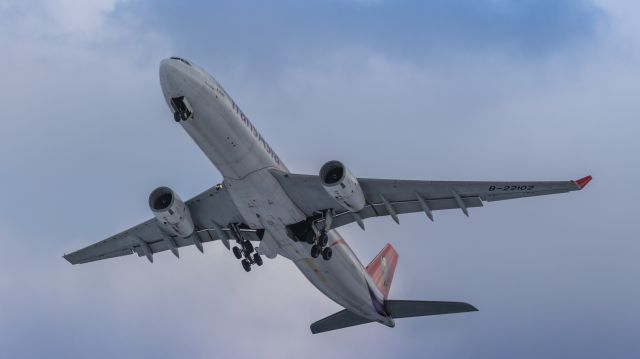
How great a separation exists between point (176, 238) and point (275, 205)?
28.2ft

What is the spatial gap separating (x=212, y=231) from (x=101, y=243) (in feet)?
18.8

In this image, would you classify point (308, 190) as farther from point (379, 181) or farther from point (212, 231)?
point (212, 231)

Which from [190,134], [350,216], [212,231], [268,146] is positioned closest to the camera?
[190,134]

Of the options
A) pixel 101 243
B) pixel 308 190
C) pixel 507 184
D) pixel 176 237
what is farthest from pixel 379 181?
pixel 101 243

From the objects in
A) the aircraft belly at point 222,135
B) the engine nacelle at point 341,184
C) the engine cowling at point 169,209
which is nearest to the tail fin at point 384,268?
the engine nacelle at point 341,184

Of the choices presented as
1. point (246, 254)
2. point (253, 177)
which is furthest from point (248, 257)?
point (253, 177)

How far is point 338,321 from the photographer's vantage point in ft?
143

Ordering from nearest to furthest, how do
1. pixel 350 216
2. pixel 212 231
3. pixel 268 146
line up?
pixel 268 146
pixel 350 216
pixel 212 231

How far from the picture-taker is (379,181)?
34.8m

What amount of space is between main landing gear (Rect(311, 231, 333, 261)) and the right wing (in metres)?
3.29

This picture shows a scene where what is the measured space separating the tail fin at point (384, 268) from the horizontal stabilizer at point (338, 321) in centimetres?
201

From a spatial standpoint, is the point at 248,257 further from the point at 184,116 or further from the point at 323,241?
the point at 184,116

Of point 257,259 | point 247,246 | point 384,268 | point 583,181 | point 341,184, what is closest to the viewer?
point 583,181

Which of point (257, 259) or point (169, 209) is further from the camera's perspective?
point (257, 259)
